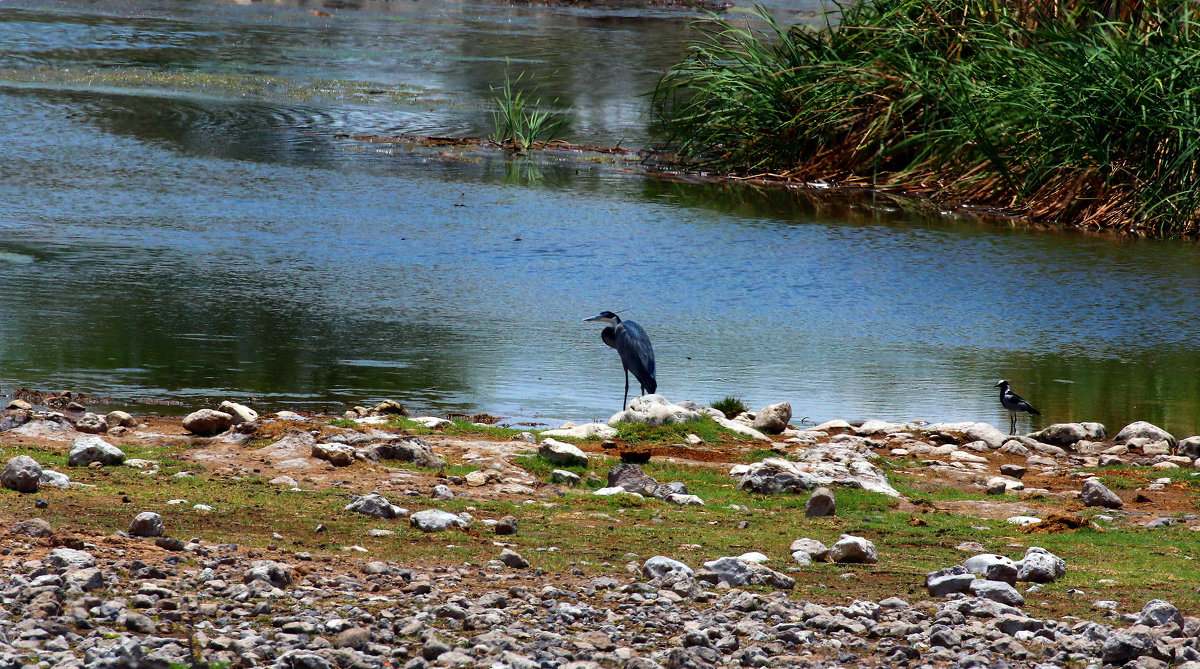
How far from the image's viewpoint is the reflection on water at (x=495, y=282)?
8.94 metres

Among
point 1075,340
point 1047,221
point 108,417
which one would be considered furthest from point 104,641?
point 1047,221

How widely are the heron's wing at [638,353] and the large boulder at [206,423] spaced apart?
2.49 m

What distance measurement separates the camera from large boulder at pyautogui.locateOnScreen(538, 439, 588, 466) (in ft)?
21.7

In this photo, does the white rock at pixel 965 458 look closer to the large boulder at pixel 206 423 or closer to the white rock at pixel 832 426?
the white rock at pixel 832 426

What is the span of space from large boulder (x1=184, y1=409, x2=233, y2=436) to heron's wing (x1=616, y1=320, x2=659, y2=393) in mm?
2493

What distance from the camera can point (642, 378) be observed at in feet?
27.5

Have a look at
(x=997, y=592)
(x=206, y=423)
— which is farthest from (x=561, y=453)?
(x=997, y=592)

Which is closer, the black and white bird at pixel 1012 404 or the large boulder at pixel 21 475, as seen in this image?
the large boulder at pixel 21 475

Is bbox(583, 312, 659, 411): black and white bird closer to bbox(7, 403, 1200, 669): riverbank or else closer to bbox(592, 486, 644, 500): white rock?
bbox(7, 403, 1200, 669): riverbank

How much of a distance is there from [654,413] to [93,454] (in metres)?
2.93

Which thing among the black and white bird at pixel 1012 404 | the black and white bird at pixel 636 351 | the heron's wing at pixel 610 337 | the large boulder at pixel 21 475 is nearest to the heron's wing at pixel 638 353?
the black and white bird at pixel 636 351

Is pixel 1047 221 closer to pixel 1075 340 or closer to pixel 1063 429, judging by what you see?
pixel 1075 340

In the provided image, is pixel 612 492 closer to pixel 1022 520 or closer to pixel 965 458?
pixel 1022 520

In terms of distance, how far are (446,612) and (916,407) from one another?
5396mm
